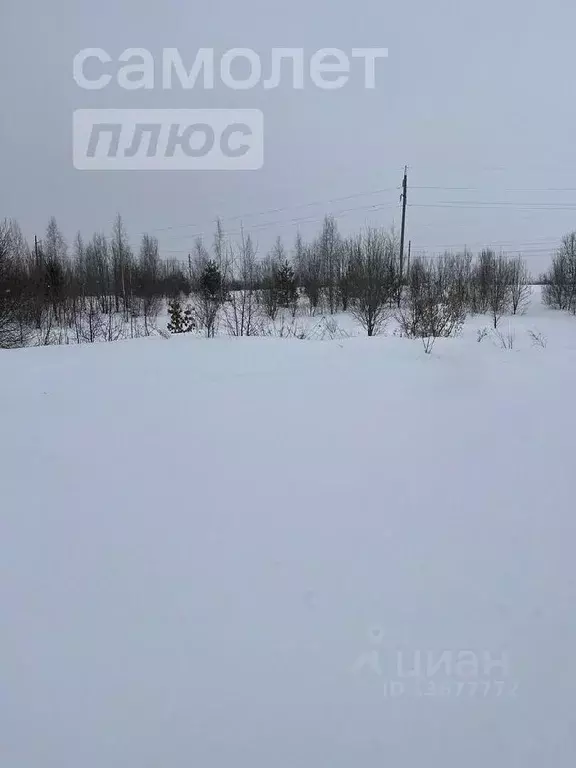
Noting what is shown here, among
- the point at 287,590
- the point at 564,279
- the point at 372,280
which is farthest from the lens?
the point at 564,279

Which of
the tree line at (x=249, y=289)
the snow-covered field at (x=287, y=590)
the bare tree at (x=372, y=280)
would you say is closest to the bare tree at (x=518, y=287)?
the tree line at (x=249, y=289)

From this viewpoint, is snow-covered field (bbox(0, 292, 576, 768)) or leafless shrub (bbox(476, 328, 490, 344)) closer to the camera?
snow-covered field (bbox(0, 292, 576, 768))

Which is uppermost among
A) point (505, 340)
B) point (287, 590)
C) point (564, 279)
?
point (564, 279)

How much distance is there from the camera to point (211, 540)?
244 cm

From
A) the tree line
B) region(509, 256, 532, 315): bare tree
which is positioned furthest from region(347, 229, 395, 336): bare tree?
region(509, 256, 532, 315): bare tree

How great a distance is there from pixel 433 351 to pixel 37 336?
1170cm

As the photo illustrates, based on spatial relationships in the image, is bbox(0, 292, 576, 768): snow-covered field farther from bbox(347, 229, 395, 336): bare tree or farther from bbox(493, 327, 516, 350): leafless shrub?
bbox(347, 229, 395, 336): bare tree

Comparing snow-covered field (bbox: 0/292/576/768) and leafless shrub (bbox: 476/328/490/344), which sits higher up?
leafless shrub (bbox: 476/328/490/344)

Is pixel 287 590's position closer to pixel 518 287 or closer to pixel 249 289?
pixel 249 289

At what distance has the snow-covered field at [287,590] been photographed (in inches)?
56.1

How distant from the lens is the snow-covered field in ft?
4.68

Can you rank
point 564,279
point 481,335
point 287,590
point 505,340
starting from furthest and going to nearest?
point 564,279 → point 505,340 → point 481,335 → point 287,590

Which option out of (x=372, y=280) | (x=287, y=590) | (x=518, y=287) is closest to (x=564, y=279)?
(x=518, y=287)

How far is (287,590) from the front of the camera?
2035 mm
